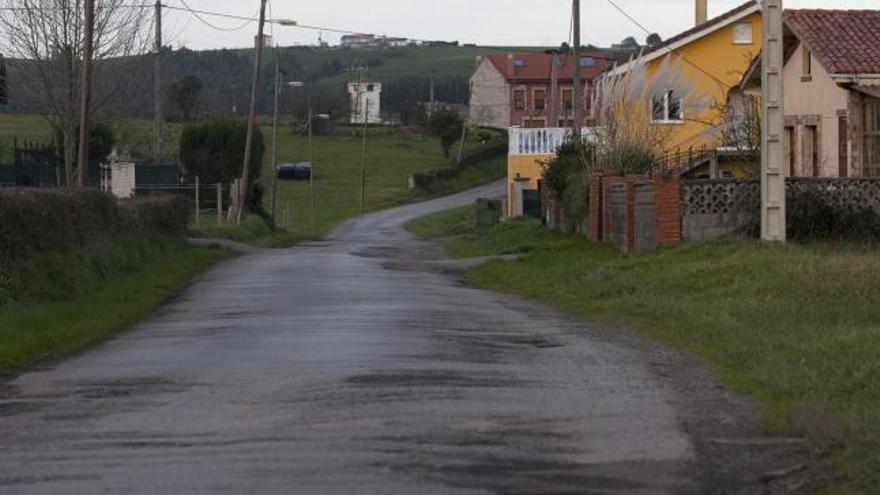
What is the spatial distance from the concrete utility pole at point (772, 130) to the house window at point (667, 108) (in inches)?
410

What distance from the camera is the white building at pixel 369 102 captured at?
125 meters

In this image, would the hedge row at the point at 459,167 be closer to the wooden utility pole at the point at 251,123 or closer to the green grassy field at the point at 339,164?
the green grassy field at the point at 339,164

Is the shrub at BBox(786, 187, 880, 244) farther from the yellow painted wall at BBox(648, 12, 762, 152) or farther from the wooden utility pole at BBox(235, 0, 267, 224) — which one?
the wooden utility pole at BBox(235, 0, 267, 224)

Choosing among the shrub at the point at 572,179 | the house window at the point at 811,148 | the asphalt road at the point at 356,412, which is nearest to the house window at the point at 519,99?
the shrub at the point at 572,179

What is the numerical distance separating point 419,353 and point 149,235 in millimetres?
21040

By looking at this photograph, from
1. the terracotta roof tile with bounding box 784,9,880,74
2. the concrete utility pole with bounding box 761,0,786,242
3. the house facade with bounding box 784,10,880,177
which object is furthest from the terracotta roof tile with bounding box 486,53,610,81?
the concrete utility pole with bounding box 761,0,786,242

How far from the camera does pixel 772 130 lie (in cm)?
2631

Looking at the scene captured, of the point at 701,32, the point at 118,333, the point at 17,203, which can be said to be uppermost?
the point at 701,32

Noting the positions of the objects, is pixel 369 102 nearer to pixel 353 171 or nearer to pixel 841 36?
pixel 353 171

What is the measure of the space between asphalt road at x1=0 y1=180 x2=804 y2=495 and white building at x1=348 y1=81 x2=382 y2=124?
102 m

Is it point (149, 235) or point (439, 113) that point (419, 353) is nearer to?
point (149, 235)

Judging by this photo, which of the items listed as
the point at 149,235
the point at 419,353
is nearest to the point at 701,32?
the point at 149,235

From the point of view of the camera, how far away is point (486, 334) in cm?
1797

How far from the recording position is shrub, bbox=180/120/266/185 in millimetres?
64812
